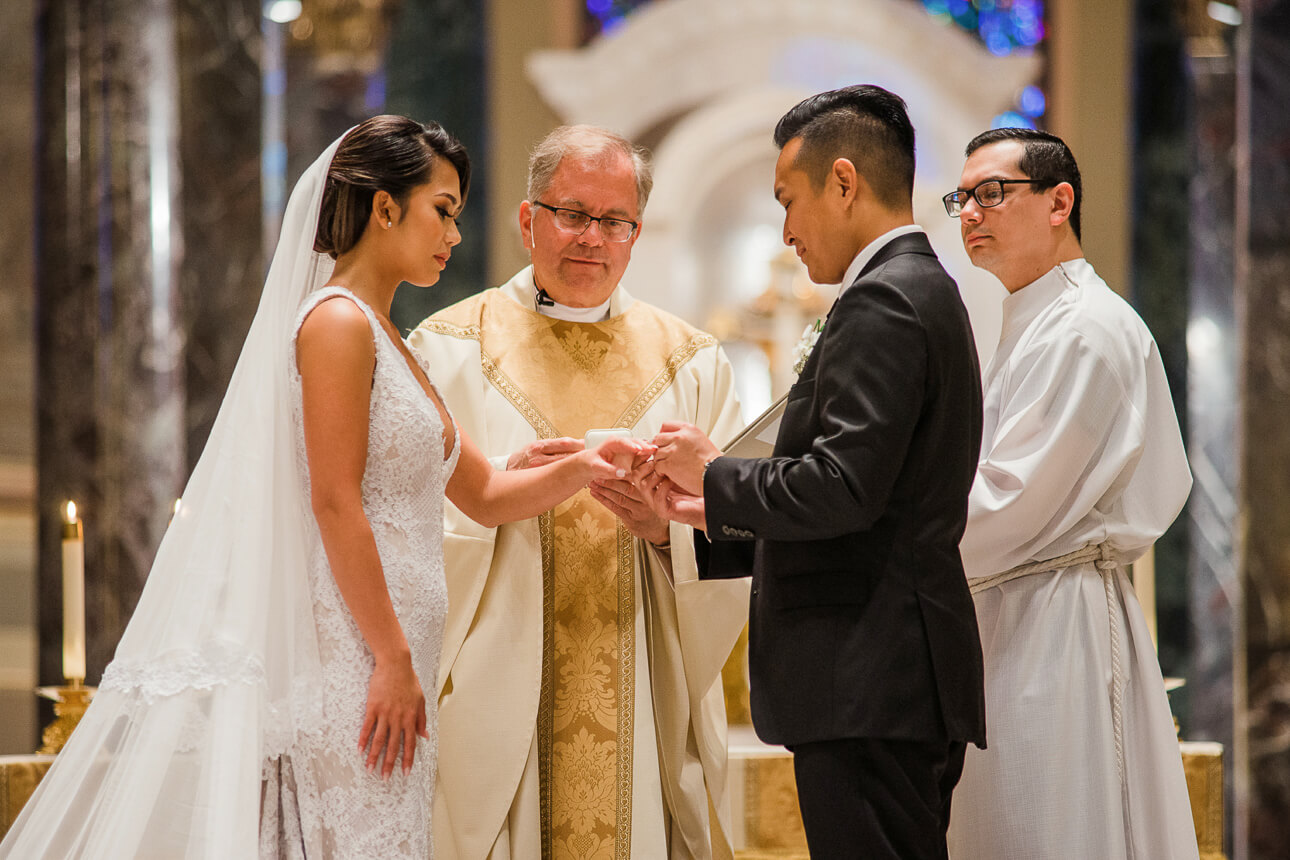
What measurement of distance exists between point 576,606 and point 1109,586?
48.5 inches

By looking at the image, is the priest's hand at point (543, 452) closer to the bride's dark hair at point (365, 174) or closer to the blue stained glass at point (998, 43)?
the bride's dark hair at point (365, 174)

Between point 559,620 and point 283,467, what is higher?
point 283,467

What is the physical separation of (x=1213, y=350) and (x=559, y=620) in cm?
428

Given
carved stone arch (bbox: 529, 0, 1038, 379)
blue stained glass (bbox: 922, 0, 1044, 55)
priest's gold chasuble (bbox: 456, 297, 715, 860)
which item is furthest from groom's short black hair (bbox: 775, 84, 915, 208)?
blue stained glass (bbox: 922, 0, 1044, 55)

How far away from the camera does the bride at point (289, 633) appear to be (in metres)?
2.21

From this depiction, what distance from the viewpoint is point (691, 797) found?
3.05 metres

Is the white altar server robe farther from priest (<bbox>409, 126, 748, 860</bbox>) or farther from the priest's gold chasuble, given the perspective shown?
the priest's gold chasuble

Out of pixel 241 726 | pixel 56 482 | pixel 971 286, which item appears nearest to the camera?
pixel 241 726

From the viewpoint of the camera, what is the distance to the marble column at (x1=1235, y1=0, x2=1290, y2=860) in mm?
5680

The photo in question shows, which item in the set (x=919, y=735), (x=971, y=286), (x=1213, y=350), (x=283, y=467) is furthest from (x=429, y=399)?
(x=1213, y=350)

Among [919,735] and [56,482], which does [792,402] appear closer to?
[919,735]

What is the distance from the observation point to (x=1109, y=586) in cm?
282

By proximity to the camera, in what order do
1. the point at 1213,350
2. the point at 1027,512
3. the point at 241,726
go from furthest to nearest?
the point at 1213,350, the point at 1027,512, the point at 241,726

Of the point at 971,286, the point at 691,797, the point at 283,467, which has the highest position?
the point at 971,286
